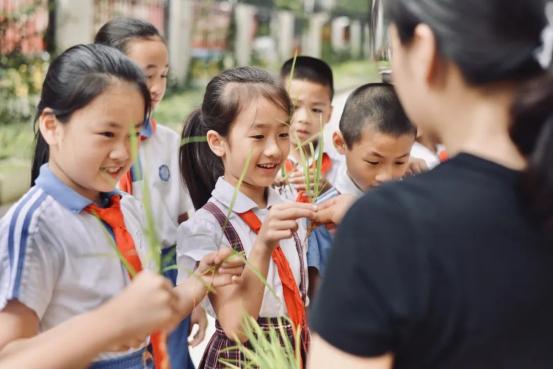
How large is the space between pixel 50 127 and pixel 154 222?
0.40m

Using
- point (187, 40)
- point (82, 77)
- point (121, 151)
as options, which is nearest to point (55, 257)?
point (121, 151)

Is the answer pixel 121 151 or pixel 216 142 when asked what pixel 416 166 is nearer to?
pixel 216 142

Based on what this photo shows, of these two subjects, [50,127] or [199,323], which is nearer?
[50,127]

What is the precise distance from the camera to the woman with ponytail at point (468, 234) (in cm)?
106

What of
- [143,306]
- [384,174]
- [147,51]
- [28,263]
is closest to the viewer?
[143,306]

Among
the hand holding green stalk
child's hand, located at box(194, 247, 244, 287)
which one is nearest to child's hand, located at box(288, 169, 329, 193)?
the hand holding green stalk

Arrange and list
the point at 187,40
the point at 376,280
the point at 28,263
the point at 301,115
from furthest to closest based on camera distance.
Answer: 1. the point at 187,40
2. the point at 301,115
3. the point at 28,263
4. the point at 376,280

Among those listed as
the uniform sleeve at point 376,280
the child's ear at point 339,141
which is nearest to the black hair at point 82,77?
the uniform sleeve at point 376,280

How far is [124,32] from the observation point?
3100 millimetres

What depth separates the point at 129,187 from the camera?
274cm

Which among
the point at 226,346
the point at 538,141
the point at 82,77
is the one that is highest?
the point at 538,141

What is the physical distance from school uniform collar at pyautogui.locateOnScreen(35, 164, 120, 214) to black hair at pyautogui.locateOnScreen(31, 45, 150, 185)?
0.12 m

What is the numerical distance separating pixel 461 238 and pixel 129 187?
5.91ft

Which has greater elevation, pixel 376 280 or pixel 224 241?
pixel 376 280
